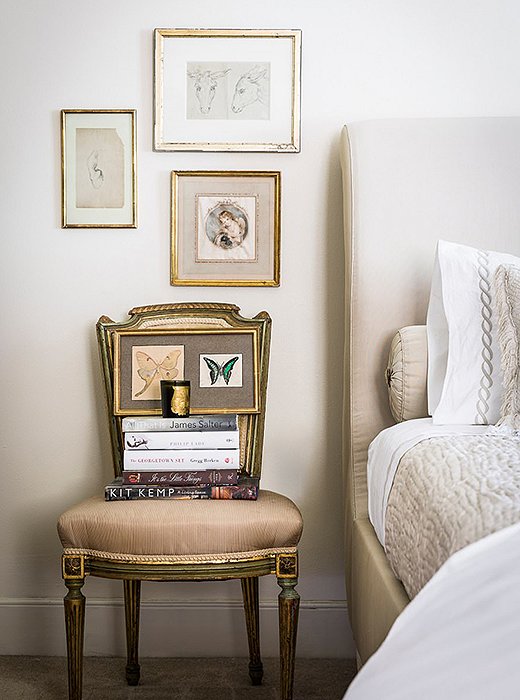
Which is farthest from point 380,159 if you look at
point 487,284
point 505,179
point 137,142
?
point 137,142

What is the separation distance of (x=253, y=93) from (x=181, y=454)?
1.05 meters

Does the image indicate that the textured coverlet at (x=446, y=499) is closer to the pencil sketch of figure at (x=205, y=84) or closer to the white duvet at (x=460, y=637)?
the white duvet at (x=460, y=637)

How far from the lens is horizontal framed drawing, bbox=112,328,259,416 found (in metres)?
2.19

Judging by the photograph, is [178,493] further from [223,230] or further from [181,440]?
[223,230]

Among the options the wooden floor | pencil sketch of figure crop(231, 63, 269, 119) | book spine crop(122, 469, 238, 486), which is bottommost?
the wooden floor

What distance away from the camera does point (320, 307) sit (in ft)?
7.63

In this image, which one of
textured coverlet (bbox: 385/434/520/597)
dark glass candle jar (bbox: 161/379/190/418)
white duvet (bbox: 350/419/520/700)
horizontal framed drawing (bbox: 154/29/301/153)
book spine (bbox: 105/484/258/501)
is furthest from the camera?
horizontal framed drawing (bbox: 154/29/301/153)

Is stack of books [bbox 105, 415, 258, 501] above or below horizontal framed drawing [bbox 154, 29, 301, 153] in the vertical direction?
below

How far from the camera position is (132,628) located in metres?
2.13

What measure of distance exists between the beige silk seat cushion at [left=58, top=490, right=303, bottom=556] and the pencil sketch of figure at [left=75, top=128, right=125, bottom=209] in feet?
3.04

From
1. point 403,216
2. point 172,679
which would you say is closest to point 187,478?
point 172,679

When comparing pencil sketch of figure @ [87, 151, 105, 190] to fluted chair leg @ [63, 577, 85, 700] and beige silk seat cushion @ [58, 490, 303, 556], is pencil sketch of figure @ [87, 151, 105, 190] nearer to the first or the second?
beige silk seat cushion @ [58, 490, 303, 556]

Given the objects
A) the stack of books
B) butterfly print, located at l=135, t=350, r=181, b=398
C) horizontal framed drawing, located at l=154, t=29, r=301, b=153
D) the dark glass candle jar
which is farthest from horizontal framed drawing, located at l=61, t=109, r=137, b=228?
the stack of books

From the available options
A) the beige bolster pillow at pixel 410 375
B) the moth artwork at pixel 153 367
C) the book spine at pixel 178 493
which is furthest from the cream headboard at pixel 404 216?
the moth artwork at pixel 153 367
